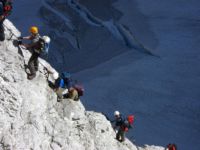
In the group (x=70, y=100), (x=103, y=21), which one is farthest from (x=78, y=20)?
(x=70, y=100)

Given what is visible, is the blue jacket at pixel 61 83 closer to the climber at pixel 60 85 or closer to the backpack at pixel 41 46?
the climber at pixel 60 85

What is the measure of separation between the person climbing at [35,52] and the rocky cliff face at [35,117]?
39 cm

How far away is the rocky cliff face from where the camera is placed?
1659 cm

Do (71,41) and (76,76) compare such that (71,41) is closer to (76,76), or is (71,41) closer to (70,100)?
(76,76)

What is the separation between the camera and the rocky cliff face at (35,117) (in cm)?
1659

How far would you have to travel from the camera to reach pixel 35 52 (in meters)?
18.4

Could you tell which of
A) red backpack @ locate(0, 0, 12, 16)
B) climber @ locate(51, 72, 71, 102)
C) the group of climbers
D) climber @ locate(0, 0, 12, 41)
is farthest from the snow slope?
red backpack @ locate(0, 0, 12, 16)

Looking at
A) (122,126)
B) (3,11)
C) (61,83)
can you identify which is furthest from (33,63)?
(122,126)

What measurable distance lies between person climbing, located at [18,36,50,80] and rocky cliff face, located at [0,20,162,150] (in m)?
0.39

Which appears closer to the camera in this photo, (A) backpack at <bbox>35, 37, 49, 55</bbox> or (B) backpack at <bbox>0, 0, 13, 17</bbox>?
(A) backpack at <bbox>35, 37, 49, 55</bbox>

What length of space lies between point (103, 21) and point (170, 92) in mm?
17685

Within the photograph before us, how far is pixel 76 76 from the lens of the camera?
1961 inches

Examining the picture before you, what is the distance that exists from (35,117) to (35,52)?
9.79 feet

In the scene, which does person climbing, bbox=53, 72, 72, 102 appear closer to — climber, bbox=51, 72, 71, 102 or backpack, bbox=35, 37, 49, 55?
climber, bbox=51, 72, 71, 102
